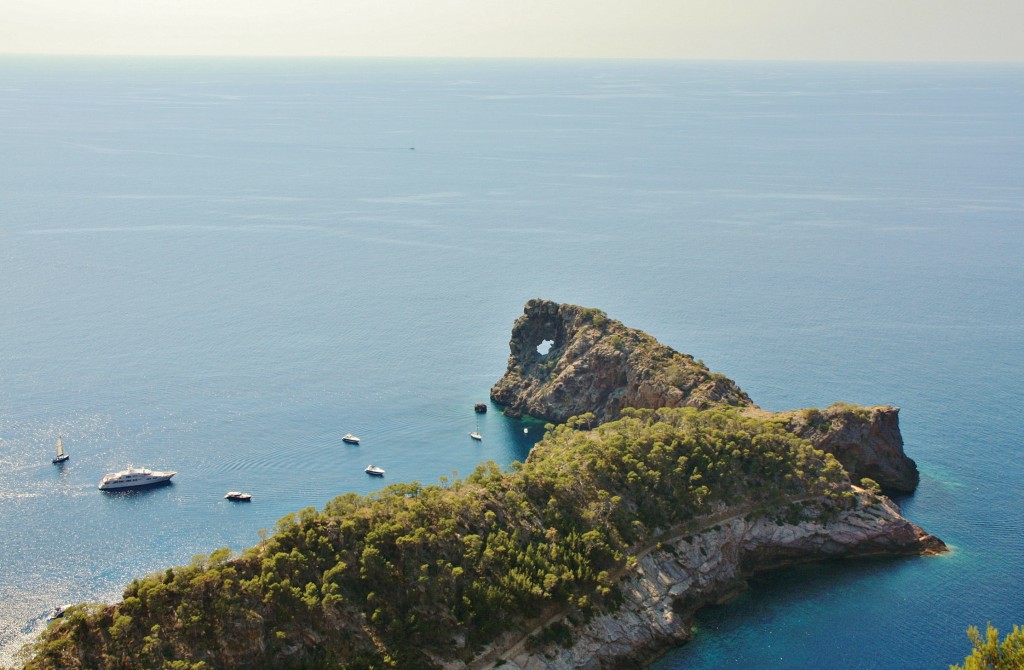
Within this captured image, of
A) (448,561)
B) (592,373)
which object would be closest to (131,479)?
(448,561)

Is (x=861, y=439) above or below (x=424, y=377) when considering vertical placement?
above

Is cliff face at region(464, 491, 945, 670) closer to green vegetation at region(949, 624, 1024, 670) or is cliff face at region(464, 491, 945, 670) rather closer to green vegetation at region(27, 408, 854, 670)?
green vegetation at region(27, 408, 854, 670)

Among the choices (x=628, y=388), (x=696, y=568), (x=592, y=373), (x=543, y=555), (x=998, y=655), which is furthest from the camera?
(x=592, y=373)

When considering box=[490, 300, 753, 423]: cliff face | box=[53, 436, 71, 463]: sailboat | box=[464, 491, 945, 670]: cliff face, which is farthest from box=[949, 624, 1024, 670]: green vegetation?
box=[53, 436, 71, 463]: sailboat

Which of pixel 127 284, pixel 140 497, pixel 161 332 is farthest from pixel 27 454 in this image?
pixel 127 284

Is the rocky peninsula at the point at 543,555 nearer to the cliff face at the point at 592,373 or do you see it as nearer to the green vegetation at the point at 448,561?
the green vegetation at the point at 448,561

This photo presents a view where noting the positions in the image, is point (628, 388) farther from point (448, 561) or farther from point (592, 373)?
point (448, 561)
